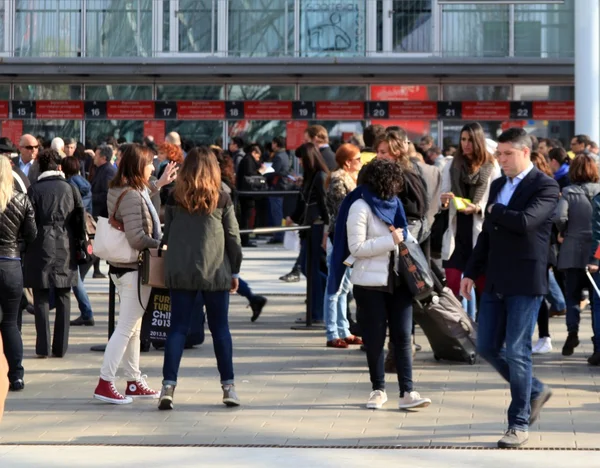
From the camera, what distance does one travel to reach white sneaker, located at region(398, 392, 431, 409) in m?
8.81

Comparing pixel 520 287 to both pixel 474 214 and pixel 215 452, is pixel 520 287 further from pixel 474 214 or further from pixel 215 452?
pixel 474 214

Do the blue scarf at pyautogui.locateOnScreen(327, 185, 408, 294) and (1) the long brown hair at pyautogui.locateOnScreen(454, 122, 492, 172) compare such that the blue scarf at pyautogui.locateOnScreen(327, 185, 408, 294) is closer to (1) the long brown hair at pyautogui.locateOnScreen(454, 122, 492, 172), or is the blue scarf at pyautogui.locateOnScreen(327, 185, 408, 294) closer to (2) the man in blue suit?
(2) the man in blue suit

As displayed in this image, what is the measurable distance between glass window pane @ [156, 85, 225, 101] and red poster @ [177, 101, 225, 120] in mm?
161

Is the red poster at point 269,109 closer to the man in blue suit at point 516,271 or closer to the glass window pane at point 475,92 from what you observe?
the glass window pane at point 475,92

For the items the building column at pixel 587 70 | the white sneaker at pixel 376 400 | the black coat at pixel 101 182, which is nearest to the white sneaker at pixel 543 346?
the white sneaker at pixel 376 400

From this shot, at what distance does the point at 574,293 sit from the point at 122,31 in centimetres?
1915

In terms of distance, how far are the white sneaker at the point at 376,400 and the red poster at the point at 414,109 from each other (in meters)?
20.3

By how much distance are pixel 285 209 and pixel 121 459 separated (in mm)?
15808

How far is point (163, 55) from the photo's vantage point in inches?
Answer: 1131

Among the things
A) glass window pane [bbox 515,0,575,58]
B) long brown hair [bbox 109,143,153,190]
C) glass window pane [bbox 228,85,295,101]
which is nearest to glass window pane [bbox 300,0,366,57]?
glass window pane [bbox 228,85,295,101]

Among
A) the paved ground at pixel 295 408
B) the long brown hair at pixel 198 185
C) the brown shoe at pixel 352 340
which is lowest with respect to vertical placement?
the paved ground at pixel 295 408

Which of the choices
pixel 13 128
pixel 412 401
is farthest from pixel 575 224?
pixel 13 128

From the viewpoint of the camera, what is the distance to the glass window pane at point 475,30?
2780cm

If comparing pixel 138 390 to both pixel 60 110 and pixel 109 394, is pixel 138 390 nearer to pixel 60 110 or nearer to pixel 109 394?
pixel 109 394
